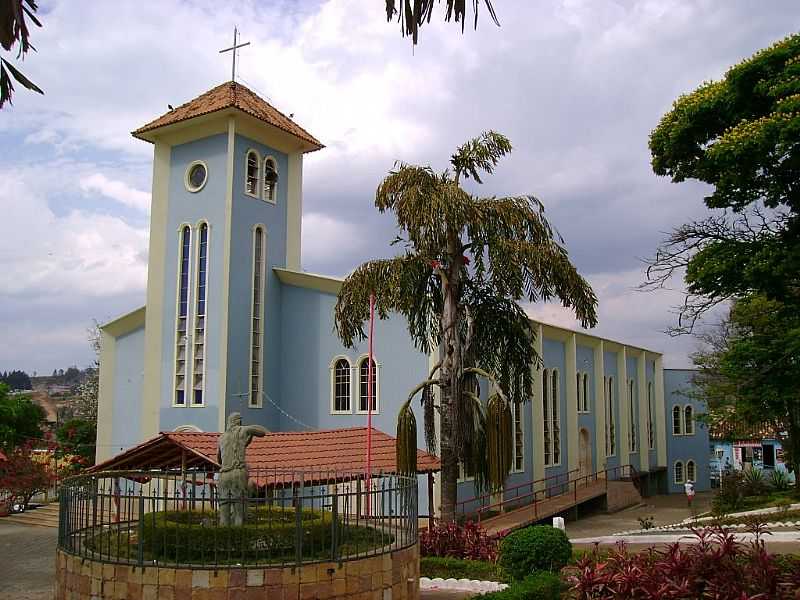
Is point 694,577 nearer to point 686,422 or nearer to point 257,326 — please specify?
point 257,326

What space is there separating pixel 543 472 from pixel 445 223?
15.9m

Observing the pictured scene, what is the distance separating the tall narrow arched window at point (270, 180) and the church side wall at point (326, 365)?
3.25 metres

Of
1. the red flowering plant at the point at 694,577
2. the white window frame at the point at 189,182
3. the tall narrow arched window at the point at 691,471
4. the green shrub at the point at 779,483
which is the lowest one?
the tall narrow arched window at the point at 691,471

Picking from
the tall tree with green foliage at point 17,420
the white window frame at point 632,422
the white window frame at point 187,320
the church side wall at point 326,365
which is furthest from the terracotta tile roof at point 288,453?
the white window frame at point 632,422

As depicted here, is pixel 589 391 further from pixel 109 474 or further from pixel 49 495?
pixel 109 474

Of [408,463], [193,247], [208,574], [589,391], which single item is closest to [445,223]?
[408,463]

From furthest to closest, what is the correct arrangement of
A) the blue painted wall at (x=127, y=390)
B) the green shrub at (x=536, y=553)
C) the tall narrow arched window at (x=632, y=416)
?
1. the tall narrow arched window at (x=632, y=416)
2. the blue painted wall at (x=127, y=390)
3. the green shrub at (x=536, y=553)

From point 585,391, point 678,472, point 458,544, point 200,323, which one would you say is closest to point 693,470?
point 678,472

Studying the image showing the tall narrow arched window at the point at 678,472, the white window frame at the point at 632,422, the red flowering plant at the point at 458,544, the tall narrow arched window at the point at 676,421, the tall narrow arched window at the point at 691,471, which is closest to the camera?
the red flowering plant at the point at 458,544

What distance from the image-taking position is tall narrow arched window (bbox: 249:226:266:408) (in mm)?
26881

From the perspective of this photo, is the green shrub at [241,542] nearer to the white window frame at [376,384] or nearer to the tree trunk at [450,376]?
the tree trunk at [450,376]

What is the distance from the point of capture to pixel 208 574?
10031 millimetres

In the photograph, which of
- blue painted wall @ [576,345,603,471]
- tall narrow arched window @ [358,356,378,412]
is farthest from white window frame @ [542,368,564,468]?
tall narrow arched window @ [358,356,378,412]

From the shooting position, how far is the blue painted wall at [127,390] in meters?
30.0
